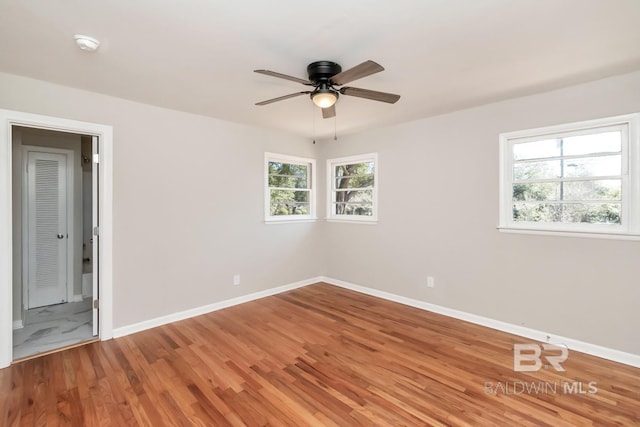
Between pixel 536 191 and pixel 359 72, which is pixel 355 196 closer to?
pixel 536 191

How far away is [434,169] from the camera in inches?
153

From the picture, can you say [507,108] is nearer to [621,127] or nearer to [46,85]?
[621,127]

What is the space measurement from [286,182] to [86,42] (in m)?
3.17

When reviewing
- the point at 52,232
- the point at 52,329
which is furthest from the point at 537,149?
the point at 52,232

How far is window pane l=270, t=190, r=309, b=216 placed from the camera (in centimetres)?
479

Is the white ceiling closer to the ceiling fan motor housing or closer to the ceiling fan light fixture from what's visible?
the ceiling fan motor housing

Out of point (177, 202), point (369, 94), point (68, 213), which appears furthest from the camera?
point (68, 213)

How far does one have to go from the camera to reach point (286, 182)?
4.96 meters

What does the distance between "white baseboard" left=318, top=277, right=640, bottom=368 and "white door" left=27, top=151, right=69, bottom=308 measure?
4.38 m

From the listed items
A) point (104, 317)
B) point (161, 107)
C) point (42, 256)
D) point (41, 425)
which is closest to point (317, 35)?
point (161, 107)

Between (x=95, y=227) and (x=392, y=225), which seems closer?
(x=95, y=227)

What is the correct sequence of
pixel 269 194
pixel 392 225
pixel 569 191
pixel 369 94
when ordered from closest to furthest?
pixel 369 94 → pixel 569 191 → pixel 392 225 → pixel 269 194

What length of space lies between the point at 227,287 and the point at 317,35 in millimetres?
3304

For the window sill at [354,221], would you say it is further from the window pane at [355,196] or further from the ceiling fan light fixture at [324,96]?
the ceiling fan light fixture at [324,96]
